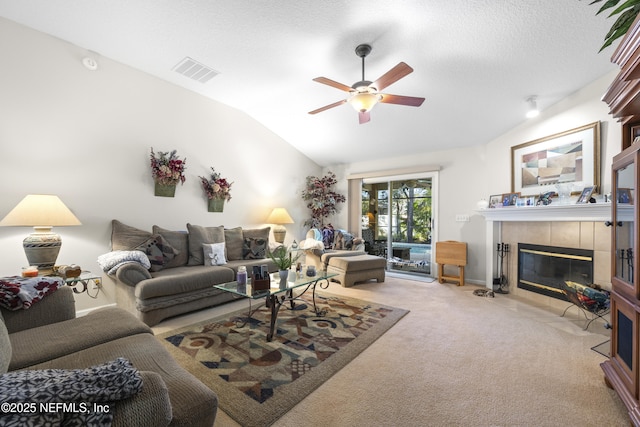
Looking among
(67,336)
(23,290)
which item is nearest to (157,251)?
(23,290)

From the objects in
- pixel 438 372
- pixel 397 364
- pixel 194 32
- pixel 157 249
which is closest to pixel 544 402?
pixel 438 372

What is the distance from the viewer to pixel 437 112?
3877 mm

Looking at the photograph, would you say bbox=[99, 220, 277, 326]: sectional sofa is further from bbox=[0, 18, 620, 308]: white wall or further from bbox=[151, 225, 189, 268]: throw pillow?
bbox=[0, 18, 620, 308]: white wall

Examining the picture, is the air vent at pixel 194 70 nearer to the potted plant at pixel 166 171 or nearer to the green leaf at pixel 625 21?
the potted plant at pixel 166 171

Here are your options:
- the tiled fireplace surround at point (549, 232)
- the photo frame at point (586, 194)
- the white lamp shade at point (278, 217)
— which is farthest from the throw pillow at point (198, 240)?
the photo frame at point (586, 194)

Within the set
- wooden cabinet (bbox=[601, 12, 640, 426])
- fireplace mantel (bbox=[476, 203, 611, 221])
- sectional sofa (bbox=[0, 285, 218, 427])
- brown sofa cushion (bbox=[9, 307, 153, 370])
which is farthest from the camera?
fireplace mantel (bbox=[476, 203, 611, 221])

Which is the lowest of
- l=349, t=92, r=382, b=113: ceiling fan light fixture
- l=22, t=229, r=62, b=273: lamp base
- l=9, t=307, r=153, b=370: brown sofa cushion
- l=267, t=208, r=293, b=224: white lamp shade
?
l=9, t=307, r=153, b=370: brown sofa cushion

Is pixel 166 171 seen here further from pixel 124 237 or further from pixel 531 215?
pixel 531 215

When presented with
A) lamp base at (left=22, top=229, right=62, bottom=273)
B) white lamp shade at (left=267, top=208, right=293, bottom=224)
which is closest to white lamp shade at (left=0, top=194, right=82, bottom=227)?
lamp base at (left=22, top=229, right=62, bottom=273)

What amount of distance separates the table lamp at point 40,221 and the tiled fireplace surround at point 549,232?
513 centimetres

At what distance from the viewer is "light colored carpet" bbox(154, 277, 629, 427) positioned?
1.54 m

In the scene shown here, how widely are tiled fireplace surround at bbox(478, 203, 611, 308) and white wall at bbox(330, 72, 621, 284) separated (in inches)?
11.6

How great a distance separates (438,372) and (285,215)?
3.63 meters

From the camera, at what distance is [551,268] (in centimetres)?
354
